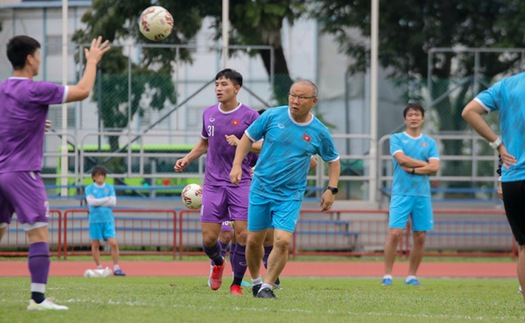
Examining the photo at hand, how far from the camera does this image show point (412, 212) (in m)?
14.2

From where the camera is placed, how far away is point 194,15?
2616 cm

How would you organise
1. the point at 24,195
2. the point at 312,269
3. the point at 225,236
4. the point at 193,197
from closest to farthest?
1. the point at 24,195
2. the point at 193,197
3. the point at 225,236
4. the point at 312,269

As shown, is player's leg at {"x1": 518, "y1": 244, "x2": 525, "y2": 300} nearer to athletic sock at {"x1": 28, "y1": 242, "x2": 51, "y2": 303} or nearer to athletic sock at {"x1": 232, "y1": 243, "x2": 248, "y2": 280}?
athletic sock at {"x1": 232, "y1": 243, "x2": 248, "y2": 280}

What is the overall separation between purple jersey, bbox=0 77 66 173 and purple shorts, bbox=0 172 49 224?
2.6 inches

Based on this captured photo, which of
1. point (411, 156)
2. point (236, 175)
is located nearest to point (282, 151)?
point (236, 175)

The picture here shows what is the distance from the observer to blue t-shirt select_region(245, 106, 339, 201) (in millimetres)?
10094

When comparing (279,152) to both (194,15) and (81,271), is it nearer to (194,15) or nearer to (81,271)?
(81,271)

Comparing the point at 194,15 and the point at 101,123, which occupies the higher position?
the point at 194,15

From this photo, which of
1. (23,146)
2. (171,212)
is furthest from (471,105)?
(171,212)

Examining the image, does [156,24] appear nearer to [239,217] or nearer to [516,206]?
[239,217]

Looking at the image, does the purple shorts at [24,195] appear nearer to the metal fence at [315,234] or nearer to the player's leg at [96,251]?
the player's leg at [96,251]

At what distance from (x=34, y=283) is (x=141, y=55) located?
16935 mm

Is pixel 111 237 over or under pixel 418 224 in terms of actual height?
under

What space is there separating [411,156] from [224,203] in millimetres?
3804
